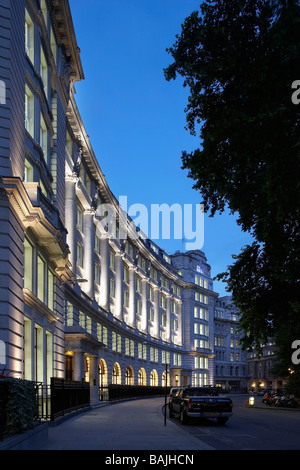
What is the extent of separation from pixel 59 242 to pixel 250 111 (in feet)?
42.2

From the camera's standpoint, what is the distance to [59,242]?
2636 centimetres

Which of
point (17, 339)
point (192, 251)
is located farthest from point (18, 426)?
point (192, 251)

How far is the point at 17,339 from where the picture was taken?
2030 cm

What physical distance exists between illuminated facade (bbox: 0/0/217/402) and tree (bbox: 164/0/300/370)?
6364 millimetres

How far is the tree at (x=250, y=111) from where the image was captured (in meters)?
15.1

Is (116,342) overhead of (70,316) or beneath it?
beneath

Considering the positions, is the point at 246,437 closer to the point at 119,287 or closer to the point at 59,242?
the point at 59,242

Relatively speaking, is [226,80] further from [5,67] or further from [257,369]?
[257,369]

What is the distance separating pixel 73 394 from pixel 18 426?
52.9 feet

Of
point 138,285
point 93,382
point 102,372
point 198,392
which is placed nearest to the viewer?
point 198,392

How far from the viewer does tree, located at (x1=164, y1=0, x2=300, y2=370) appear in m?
15.1

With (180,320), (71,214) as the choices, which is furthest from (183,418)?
(180,320)

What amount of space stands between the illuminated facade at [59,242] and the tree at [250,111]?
20.9 feet

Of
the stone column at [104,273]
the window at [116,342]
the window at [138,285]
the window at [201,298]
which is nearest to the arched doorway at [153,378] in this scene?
the window at [138,285]
